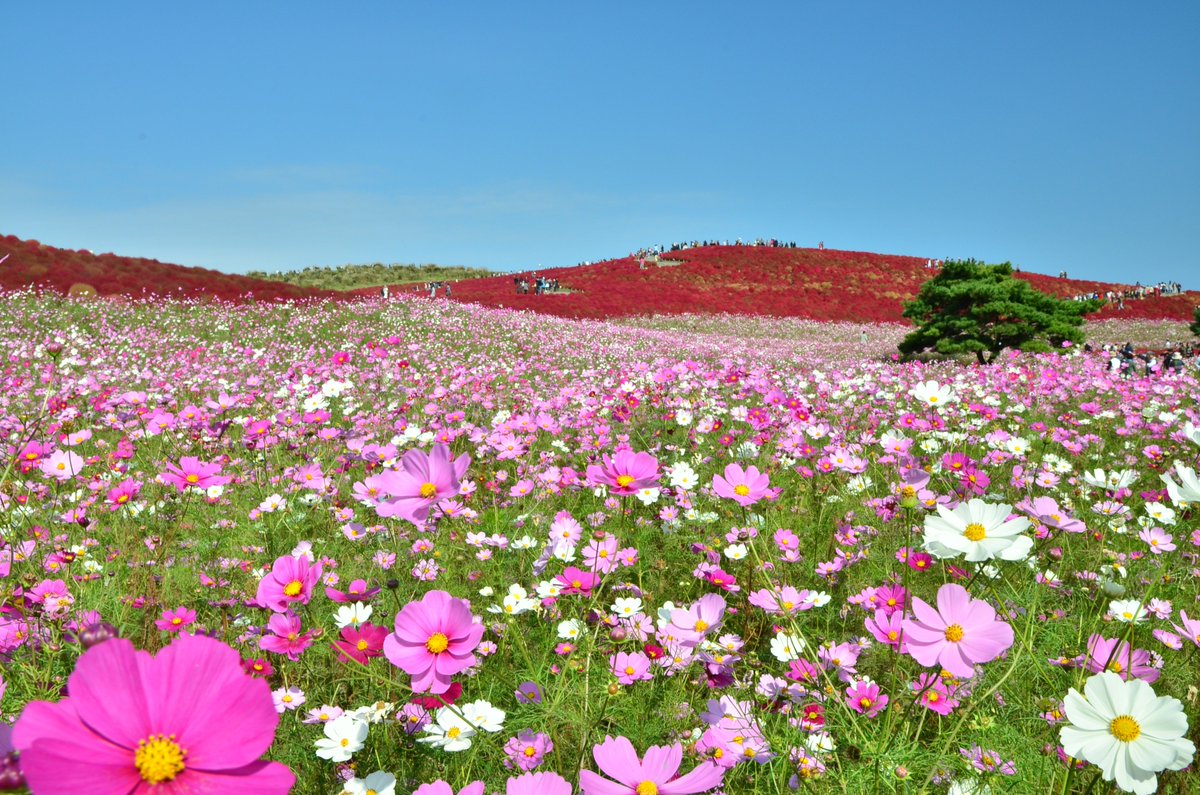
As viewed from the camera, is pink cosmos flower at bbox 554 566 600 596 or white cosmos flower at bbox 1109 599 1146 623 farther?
white cosmos flower at bbox 1109 599 1146 623

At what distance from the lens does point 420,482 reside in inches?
45.9

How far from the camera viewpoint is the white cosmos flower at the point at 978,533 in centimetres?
102

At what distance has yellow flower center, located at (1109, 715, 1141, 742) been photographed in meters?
0.87

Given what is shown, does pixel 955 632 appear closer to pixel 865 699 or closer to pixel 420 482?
pixel 865 699

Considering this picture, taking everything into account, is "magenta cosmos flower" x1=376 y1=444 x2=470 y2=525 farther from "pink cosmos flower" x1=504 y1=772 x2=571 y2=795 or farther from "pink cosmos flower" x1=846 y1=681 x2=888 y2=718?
"pink cosmos flower" x1=846 y1=681 x2=888 y2=718

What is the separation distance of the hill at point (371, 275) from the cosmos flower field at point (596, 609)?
43.2 m

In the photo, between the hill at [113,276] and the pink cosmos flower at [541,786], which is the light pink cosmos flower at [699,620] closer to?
the pink cosmos flower at [541,786]

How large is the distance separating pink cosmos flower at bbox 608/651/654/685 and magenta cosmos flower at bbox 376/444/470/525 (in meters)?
0.57

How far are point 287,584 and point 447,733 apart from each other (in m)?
0.41

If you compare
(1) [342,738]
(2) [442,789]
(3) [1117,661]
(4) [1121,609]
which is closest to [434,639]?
(2) [442,789]

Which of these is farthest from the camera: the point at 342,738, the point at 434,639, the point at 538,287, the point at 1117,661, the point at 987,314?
the point at 538,287

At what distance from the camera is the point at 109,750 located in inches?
19.0

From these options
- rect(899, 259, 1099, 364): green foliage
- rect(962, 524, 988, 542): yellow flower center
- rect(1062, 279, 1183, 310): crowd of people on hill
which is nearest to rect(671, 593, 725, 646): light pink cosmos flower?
rect(962, 524, 988, 542): yellow flower center

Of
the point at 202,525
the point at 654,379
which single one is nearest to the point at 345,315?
the point at 654,379
